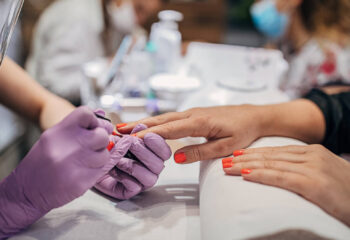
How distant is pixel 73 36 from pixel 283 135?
1287mm

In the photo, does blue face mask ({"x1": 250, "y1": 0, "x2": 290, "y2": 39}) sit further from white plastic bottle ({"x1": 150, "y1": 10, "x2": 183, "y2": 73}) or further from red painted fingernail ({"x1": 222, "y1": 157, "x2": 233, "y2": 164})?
red painted fingernail ({"x1": 222, "y1": 157, "x2": 233, "y2": 164})

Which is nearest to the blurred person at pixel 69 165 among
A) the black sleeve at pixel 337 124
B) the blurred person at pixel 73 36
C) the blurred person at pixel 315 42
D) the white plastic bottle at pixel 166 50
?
the black sleeve at pixel 337 124

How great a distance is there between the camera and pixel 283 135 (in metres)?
0.72

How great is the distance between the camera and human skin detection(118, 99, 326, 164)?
0.61m

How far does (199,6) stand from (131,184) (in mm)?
3104

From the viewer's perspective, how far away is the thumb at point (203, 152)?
61 centimetres

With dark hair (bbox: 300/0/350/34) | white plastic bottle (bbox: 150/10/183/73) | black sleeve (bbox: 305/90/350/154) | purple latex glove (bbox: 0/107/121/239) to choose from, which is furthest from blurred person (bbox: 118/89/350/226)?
dark hair (bbox: 300/0/350/34)

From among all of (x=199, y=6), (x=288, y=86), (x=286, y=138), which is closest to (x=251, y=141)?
(x=286, y=138)

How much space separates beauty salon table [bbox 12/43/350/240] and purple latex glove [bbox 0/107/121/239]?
0.09 m

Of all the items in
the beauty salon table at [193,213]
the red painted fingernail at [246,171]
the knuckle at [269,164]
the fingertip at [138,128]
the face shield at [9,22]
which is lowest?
the beauty salon table at [193,213]

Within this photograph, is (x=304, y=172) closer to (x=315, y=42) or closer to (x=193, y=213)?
(x=193, y=213)

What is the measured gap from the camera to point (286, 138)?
709mm

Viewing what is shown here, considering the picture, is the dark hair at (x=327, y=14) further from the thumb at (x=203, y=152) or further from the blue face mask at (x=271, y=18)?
the thumb at (x=203, y=152)

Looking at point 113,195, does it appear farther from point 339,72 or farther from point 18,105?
point 339,72
